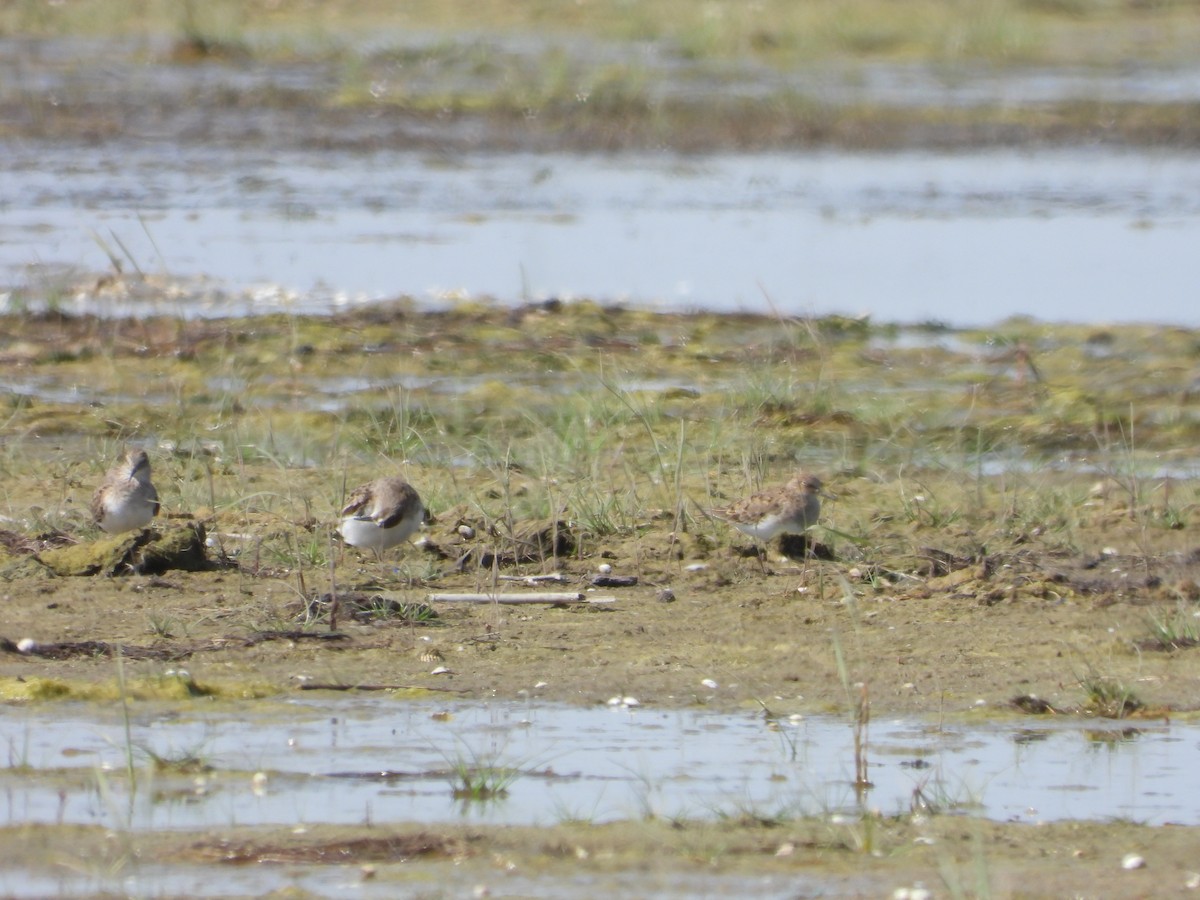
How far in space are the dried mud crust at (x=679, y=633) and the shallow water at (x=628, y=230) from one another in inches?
190

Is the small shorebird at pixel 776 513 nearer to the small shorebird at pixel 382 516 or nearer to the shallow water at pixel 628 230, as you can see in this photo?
the small shorebird at pixel 382 516

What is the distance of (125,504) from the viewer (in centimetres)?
775

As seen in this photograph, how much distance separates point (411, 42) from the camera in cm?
2500

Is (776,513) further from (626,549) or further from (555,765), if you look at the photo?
(555,765)

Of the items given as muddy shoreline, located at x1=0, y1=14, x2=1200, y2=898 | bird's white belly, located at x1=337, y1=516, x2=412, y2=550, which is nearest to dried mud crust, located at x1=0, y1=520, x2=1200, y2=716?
muddy shoreline, located at x1=0, y1=14, x2=1200, y2=898

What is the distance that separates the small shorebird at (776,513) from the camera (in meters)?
7.89

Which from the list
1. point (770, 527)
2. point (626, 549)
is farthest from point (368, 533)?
point (770, 527)

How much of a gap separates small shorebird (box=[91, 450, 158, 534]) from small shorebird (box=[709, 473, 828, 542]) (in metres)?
1.98

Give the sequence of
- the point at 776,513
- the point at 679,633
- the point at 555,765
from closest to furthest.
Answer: the point at 555,765 → the point at 679,633 → the point at 776,513

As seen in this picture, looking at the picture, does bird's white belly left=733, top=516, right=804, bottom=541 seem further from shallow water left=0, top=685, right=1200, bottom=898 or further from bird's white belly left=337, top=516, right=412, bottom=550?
shallow water left=0, top=685, right=1200, bottom=898

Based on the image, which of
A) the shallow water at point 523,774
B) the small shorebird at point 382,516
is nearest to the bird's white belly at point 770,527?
the small shorebird at point 382,516

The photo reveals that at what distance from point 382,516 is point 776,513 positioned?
1.34 metres

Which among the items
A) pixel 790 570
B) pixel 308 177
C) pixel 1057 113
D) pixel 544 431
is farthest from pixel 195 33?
pixel 790 570

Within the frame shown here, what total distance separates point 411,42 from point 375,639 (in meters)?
18.7
